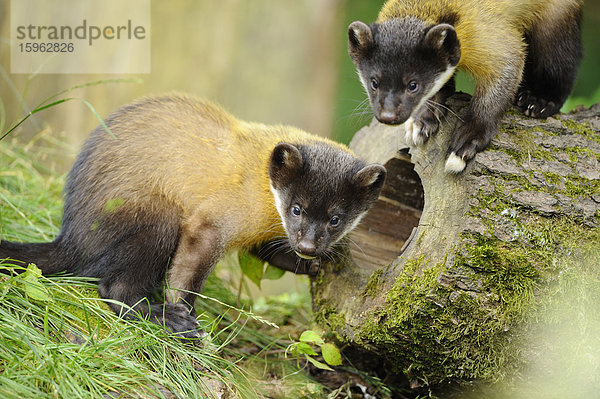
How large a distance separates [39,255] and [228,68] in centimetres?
513

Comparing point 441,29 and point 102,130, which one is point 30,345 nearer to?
point 102,130

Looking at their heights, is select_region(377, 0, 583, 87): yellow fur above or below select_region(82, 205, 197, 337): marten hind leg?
above

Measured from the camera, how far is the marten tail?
510 cm

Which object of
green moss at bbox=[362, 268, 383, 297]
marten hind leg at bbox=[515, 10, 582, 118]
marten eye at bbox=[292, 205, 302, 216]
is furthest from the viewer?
marten hind leg at bbox=[515, 10, 582, 118]

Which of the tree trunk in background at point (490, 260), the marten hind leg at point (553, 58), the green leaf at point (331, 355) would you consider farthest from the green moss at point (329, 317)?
the marten hind leg at point (553, 58)

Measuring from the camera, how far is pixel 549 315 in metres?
4.37

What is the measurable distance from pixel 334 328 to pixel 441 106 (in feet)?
6.63

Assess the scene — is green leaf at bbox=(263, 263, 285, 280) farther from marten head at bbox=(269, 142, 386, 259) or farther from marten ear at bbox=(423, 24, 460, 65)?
marten ear at bbox=(423, 24, 460, 65)

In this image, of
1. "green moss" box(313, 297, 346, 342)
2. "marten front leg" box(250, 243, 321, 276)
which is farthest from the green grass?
"marten front leg" box(250, 243, 321, 276)

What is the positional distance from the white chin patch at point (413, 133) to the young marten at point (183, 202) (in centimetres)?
35

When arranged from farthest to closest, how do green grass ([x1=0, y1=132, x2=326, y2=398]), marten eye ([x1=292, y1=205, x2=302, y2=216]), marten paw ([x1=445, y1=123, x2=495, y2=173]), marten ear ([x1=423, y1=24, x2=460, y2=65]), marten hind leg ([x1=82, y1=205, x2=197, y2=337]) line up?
1. marten eye ([x1=292, y1=205, x2=302, y2=216])
2. marten hind leg ([x1=82, y1=205, x2=197, y2=337])
3. marten ear ([x1=423, y1=24, x2=460, y2=65])
4. marten paw ([x1=445, y1=123, x2=495, y2=173])
5. green grass ([x1=0, y1=132, x2=326, y2=398])

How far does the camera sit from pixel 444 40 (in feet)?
16.4

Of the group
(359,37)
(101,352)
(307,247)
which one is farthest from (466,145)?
(101,352)

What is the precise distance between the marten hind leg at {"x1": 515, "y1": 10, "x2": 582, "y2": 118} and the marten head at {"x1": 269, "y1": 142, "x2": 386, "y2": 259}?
151 centimetres
